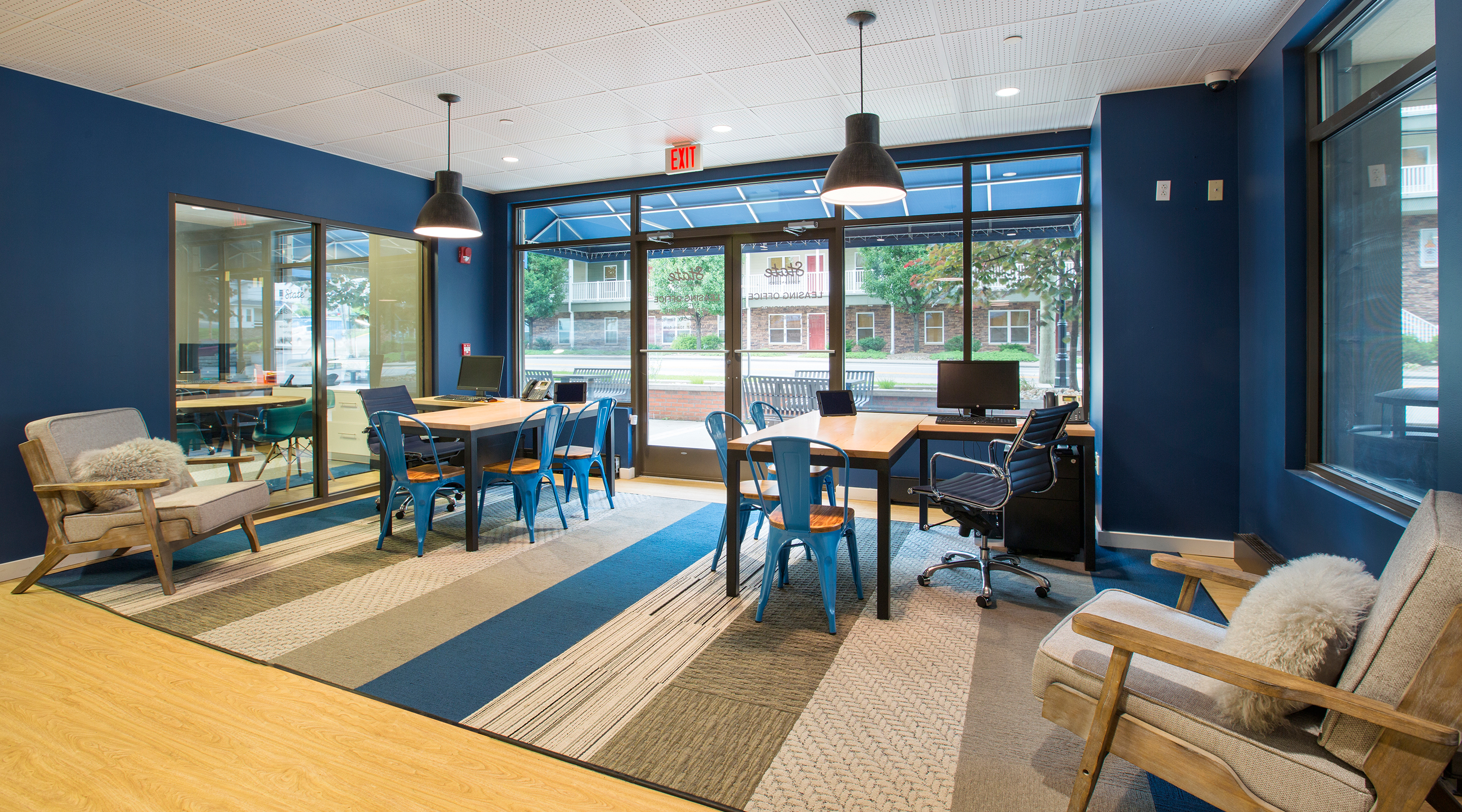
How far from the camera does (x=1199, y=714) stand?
1694 mm

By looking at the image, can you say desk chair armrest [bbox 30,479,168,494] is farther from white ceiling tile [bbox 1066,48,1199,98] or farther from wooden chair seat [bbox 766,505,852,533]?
white ceiling tile [bbox 1066,48,1199,98]

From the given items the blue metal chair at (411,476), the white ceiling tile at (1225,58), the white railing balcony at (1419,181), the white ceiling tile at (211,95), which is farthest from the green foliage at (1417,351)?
the white ceiling tile at (211,95)

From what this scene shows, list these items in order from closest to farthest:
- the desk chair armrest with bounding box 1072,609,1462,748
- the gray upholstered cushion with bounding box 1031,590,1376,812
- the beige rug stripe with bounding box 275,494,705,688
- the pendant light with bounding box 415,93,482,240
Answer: the desk chair armrest with bounding box 1072,609,1462,748
the gray upholstered cushion with bounding box 1031,590,1376,812
the beige rug stripe with bounding box 275,494,705,688
the pendant light with bounding box 415,93,482,240

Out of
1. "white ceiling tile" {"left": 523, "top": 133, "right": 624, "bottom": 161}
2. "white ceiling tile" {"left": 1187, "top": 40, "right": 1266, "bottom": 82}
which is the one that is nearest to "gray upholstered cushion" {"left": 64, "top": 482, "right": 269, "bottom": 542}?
"white ceiling tile" {"left": 523, "top": 133, "right": 624, "bottom": 161}

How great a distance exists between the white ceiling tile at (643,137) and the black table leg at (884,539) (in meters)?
3.18

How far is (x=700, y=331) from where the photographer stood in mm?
6629

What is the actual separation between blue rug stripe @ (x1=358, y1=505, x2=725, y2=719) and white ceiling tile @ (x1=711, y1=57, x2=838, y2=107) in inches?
112

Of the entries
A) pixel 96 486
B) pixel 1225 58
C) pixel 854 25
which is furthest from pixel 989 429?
pixel 96 486

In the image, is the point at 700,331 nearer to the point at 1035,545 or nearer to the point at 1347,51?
the point at 1035,545

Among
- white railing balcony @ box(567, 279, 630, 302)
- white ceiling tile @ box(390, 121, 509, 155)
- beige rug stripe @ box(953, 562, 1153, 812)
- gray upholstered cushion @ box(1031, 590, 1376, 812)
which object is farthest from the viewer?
white railing balcony @ box(567, 279, 630, 302)

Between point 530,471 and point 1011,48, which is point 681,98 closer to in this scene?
point 1011,48

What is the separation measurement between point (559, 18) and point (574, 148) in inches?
88.7

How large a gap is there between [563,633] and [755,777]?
133cm

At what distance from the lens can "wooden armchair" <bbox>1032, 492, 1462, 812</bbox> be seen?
4.57 feet
